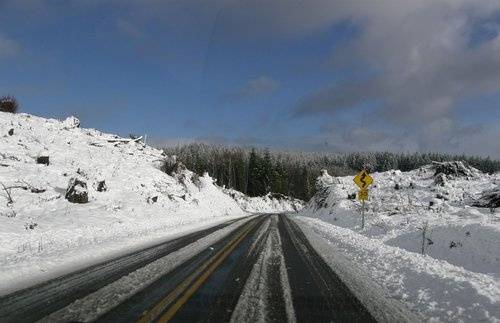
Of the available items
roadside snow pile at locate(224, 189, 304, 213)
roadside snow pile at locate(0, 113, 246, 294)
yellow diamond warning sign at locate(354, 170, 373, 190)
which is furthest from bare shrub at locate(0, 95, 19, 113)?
roadside snow pile at locate(224, 189, 304, 213)

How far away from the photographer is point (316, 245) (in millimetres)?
17562

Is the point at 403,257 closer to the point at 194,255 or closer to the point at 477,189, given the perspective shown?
the point at 194,255

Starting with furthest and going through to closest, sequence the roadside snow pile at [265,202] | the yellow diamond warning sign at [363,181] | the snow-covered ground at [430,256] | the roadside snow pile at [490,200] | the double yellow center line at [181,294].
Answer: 1. the roadside snow pile at [265,202]
2. the yellow diamond warning sign at [363,181]
3. the roadside snow pile at [490,200]
4. the snow-covered ground at [430,256]
5. the double yellow center line at [181,294]

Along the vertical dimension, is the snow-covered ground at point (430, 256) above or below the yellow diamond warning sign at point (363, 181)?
below

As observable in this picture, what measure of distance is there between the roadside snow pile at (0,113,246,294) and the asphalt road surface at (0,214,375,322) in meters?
1.23

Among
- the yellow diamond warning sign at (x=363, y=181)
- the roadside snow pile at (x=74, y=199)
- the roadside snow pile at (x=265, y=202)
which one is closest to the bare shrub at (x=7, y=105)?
the roadside snow pile at (x=74, y=199)

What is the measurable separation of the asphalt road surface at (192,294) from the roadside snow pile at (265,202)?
2736 inches

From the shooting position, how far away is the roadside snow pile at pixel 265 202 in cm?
8520

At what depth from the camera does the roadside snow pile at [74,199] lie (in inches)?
520

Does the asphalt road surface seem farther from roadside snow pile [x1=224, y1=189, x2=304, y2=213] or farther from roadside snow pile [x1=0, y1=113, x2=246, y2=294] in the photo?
roadside snow pile [x1=224, y1=189, x2=304, y2=213]

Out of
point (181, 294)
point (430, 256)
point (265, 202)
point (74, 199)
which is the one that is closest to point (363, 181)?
point (430, 256)

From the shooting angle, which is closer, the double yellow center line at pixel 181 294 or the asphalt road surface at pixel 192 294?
the double yellow center line at pixel 181 294

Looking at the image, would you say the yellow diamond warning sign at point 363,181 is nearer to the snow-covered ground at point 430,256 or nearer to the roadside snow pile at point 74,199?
the snow-covered ground at point 430,256

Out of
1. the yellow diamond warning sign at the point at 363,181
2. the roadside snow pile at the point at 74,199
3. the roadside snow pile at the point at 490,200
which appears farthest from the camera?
the yellow diamond warning sign at the point at 363,181
